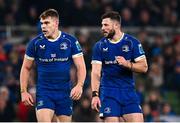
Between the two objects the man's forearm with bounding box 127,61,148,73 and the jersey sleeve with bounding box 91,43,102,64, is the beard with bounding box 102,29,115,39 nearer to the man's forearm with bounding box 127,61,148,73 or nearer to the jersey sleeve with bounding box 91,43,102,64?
the jersey sleeve with bounding box 91,43,102,64

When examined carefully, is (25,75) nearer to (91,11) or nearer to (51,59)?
(51,59)

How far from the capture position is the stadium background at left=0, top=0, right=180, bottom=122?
17078 millimetres

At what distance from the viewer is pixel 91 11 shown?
2055 cm

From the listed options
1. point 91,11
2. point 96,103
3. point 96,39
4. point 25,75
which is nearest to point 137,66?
point 96,103

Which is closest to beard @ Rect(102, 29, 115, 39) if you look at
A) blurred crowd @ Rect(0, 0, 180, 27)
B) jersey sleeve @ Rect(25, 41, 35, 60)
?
jersey sleeve @ Rect(25, 41, 35, 60)

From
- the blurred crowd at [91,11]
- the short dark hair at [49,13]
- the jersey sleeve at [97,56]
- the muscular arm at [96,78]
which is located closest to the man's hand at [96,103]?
the muscular arm at [96,78]

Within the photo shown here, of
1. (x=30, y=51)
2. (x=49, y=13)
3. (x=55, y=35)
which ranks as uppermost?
(x=49, y=13)

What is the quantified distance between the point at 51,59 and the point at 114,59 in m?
0.99

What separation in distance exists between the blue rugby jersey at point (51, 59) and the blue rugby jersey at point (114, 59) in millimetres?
437

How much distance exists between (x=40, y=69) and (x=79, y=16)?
892 cm

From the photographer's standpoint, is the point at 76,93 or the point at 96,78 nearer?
the point at 76,93

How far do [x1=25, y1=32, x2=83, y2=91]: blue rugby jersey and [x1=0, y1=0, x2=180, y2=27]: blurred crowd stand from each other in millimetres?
8409

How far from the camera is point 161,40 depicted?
20125 millimetres

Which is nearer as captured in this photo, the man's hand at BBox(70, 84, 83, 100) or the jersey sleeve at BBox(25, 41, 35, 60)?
the man's hand at BBox(70, 84, 83, 100)
